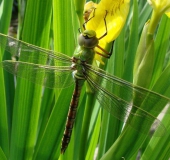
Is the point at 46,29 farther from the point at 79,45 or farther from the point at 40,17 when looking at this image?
the point at 79,45

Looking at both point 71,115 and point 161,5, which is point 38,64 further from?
point 161,5

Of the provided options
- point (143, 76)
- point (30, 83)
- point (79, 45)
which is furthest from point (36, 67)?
point (143, 76)

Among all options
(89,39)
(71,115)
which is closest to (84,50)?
(89,39)

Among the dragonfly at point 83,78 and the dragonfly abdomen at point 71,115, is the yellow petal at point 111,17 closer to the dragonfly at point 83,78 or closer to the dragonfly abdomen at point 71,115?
the dragonfly at point 83,78

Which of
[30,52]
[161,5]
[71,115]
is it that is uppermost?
[161,5]

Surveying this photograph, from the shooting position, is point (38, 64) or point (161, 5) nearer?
point (161, 5)

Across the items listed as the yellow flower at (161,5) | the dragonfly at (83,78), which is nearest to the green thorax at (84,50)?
the dragonfly at (83,78)

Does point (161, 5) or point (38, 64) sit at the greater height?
point (161, 5)
